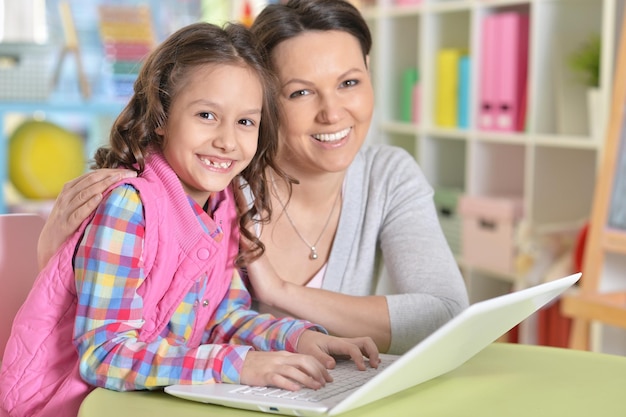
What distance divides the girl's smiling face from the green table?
0.34 metres

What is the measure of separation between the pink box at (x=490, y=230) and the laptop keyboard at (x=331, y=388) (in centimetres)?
227

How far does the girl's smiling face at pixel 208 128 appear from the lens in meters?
1.34

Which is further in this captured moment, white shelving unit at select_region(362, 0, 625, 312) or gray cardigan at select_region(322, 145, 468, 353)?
white shelving unit at select_region(362, 0, 625, 312)

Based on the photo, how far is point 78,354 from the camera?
4.09 feet

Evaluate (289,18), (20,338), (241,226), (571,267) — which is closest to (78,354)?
(20,338)

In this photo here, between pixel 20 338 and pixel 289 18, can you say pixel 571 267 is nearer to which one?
pixel 289 18

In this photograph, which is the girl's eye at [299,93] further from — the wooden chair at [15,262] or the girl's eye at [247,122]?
the wooden chair at [15,262]

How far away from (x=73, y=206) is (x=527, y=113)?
7.59 ft

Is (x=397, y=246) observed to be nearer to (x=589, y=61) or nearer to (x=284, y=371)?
(x=284, y=371)

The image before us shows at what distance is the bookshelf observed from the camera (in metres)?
3.22

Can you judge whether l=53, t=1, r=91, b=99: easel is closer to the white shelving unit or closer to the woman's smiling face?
the white shelving unit

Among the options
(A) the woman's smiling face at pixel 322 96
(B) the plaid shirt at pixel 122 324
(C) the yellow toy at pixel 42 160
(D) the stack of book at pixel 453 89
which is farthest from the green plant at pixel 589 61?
(C) the yellow toy at pixel 42 160

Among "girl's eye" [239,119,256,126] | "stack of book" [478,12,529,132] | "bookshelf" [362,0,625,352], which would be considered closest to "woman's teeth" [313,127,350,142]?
"girl's eye" [239,119,256,126]

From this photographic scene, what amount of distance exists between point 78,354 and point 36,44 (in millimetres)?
3757
